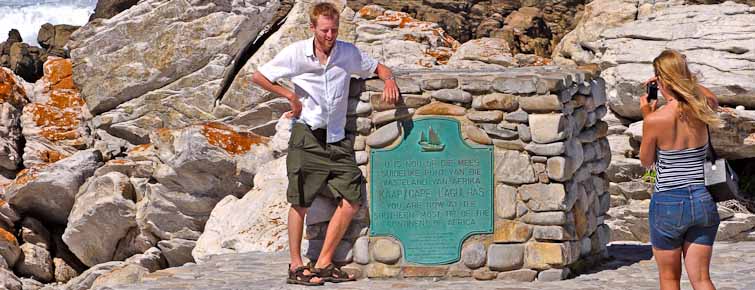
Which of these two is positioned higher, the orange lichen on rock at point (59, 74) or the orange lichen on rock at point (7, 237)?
the orange lichen on rock at point (59, 74)

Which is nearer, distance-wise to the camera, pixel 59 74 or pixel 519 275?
pixel 519 275

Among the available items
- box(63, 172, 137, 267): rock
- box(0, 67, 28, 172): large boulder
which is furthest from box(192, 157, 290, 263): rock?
box(0, 67, 28, 172): large boulder

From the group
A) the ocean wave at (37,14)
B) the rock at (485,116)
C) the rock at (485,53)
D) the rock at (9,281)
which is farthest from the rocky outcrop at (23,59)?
the ocean wave at (37,14)

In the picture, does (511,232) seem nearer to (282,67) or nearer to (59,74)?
(282,67)

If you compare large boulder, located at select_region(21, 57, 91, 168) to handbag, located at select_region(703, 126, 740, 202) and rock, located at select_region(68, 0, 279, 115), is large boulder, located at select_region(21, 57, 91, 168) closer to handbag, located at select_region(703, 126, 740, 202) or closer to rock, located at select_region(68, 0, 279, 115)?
rock, located at select_region(68, 0, 279, 115)

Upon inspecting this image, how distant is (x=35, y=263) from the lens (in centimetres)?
1581

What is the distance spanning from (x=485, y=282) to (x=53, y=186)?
28.8 ft

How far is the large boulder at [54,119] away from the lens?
17422mm

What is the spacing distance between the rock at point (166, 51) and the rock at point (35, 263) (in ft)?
10.2

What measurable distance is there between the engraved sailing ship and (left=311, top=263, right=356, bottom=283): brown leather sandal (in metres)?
1.16

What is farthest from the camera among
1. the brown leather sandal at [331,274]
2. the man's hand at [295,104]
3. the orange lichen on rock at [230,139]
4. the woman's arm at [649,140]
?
the orange lichen on rock at [230,139]

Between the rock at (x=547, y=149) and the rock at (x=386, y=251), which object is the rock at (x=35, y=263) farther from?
the rock at (x=547, y=149)

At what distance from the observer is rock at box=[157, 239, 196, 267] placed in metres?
14.8

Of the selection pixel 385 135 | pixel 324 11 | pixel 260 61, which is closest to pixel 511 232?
pixel 385 135
